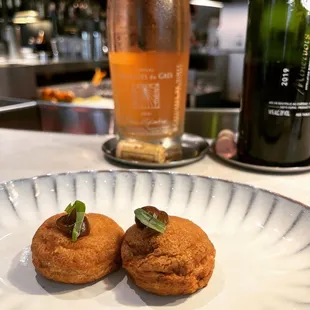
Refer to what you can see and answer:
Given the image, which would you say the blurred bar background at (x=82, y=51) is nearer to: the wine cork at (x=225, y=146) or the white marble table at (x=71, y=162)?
the white marble table at (x=71, y=162)

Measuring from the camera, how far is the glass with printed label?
0.54m

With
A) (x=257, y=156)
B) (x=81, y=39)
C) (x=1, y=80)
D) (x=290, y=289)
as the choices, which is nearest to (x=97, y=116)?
(x=257, y=156)

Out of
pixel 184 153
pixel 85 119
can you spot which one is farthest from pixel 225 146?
pixel 85 119

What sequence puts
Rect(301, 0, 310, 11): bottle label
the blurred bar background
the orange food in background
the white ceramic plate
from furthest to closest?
the blurred bar background, the orange food in background, Rect(301, 0, 310, 11): bottle label, the white ceramic plate

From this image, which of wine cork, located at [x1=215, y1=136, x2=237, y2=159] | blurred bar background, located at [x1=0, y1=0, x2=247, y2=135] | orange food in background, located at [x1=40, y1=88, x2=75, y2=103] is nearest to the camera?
wine cork, located at [x1=215, y1=136, x2=237, y2=159]

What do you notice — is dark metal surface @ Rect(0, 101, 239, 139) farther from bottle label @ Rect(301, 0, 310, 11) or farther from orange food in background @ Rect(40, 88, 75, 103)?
orange food in background @ Rect(40, 88, 75, 103)

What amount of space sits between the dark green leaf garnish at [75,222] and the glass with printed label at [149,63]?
0.90 feet

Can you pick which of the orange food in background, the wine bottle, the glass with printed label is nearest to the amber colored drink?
the glass with printed label

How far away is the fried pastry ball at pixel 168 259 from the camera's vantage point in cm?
28

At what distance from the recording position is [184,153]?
0.58 m

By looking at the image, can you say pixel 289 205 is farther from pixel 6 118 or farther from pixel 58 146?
pixel 6 118

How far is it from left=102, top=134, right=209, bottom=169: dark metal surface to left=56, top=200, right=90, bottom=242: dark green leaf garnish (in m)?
0.21

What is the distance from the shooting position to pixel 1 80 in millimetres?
2768

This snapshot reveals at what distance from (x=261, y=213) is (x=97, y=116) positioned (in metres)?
0.65
